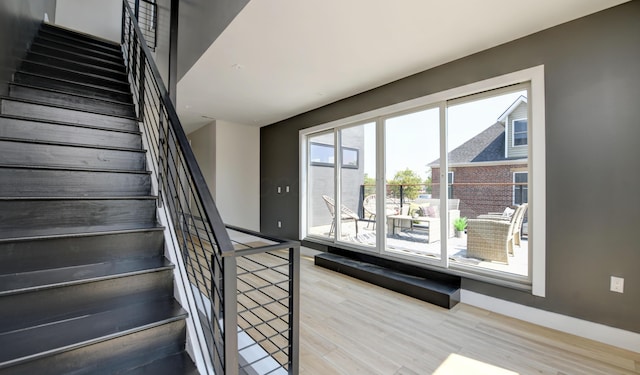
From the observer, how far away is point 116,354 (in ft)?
3.85

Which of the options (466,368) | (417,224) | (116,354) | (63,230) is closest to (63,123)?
(63,230)

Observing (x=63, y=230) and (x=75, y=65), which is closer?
(x=63, y=230)

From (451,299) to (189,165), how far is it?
2.60 meters

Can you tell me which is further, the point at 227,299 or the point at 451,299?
the point at 451,299

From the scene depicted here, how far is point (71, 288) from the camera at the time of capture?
125 centimetres

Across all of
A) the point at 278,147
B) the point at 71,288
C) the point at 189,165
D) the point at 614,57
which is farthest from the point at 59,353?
the point at 278,147

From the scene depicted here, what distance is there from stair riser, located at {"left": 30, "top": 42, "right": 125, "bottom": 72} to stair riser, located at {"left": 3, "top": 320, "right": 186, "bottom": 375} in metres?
3.05

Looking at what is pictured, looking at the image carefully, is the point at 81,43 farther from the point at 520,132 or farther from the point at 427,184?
the point at 520,132

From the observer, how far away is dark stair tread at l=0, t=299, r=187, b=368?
3.30 ft

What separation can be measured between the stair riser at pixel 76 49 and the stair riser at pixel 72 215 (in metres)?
2.34

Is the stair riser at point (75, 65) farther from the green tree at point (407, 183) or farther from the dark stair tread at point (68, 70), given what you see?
the green tree at point (407, 183)

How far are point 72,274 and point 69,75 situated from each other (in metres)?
2.23

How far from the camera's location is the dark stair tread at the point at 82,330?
101 centimetres

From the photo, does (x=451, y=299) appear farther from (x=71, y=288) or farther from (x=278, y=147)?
(x=278, y=147)
